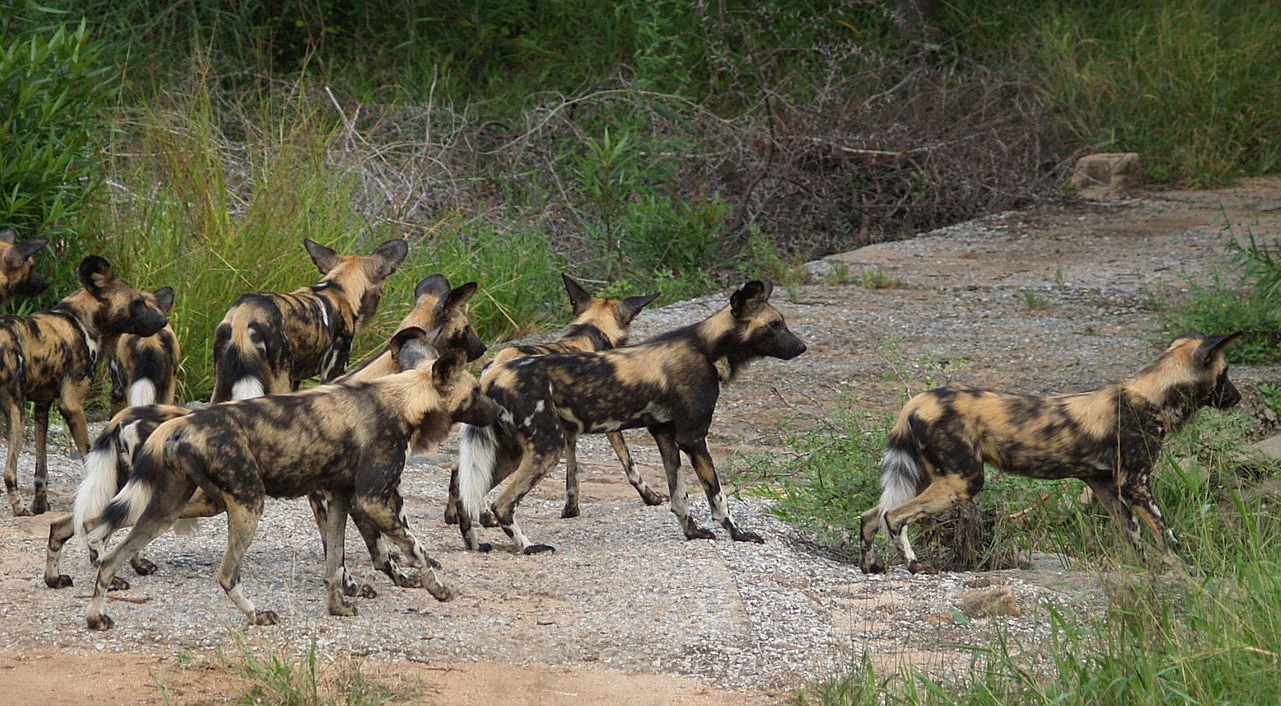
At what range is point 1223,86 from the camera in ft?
46.3

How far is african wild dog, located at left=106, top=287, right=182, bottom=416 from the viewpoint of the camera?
5852 mm

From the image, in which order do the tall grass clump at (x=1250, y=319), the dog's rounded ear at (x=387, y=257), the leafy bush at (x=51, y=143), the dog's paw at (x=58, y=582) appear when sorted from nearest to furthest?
the dog's paw at (x=58, y=582)
the dog's rounded ear at (x=387, y=257)
the leafy bush at (x=51, y=143)
the tall grass clump at (x=1250, y=319)

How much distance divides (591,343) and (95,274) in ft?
5.57

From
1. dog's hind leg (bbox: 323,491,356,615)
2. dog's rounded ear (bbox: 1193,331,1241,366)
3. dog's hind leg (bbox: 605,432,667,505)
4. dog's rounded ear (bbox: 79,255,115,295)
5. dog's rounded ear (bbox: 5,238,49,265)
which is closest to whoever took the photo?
dog's hind leg (bbox: 323,491,356,615)

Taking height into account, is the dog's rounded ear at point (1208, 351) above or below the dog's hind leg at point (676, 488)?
above

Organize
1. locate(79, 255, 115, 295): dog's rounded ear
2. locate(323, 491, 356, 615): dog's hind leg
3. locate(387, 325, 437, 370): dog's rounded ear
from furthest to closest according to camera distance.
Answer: locate(79, 255, 115, 295): dog's rounded ear, locate(387, 325, 437, 370): dog's rounded ear, locate(323, 491, 356, 615): dog's hind leg

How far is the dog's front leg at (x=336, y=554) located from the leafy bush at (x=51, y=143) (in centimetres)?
307

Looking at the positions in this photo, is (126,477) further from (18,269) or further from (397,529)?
(18,269)

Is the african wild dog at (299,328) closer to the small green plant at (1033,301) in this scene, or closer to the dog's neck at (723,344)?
the dog's neck at (723,344)

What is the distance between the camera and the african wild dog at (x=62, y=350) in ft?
17.5

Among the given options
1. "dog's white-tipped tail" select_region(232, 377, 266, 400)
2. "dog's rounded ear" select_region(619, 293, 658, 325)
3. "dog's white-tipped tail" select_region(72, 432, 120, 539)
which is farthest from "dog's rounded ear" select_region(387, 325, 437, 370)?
"dog's rounded ear" select_region(619, 293, 658, 325)

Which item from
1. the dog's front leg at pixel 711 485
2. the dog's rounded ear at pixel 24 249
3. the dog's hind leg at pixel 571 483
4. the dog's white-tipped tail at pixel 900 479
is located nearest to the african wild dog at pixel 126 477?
the dog's hind leg at pixel 571 483

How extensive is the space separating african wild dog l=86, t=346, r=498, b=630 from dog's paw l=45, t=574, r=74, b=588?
12.2 inches

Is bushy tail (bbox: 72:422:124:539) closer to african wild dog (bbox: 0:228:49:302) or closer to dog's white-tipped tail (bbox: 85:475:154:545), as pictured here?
dog's white-tipped tail (bbox: 85:475:154:545)
